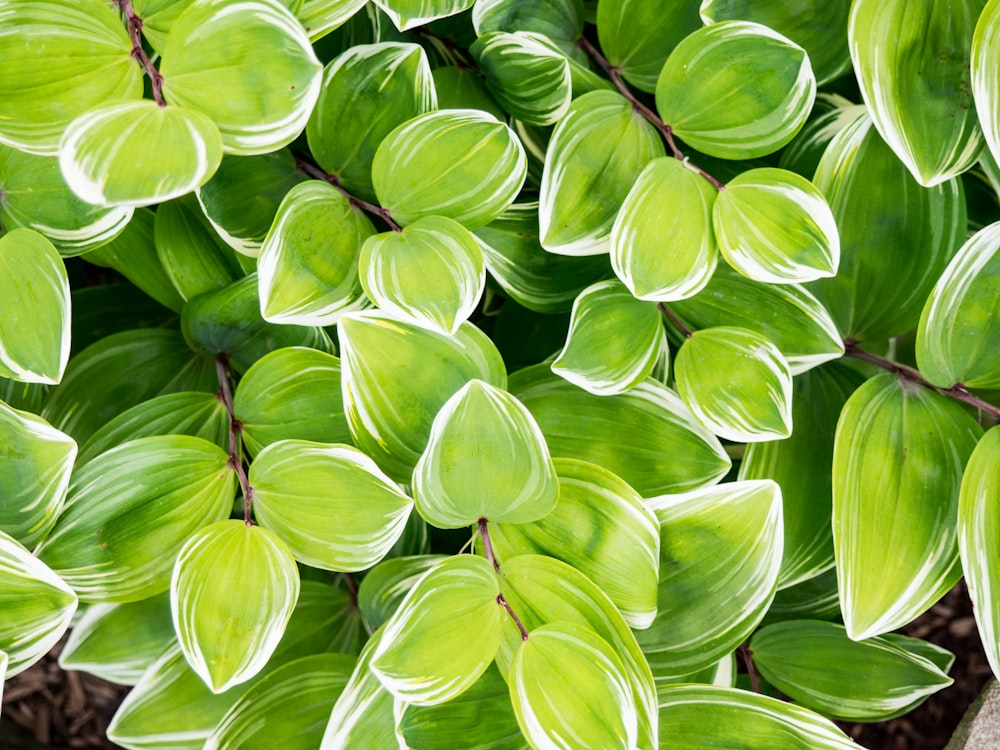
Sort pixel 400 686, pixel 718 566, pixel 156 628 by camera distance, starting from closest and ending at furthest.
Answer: pixel 400 686 → pixel 718 566 → pixel 156 628

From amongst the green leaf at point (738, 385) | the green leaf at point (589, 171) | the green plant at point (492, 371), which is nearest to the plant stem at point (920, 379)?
the green plant at point (492, 371)

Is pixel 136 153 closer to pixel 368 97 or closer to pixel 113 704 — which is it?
pixel 368 97

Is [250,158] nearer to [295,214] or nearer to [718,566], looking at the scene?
[295,214]

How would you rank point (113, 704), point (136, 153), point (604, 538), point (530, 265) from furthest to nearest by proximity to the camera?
point (113, 704), point (530, 265), point (604, 538), point (136, 153)

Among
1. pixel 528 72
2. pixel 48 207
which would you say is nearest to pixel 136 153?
pixel 48 207

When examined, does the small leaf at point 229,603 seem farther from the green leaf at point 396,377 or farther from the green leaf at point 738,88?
the green leaf at point 738,88

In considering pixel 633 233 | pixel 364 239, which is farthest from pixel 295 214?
pixel 633 233

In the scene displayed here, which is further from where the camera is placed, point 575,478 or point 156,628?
point 156,628
